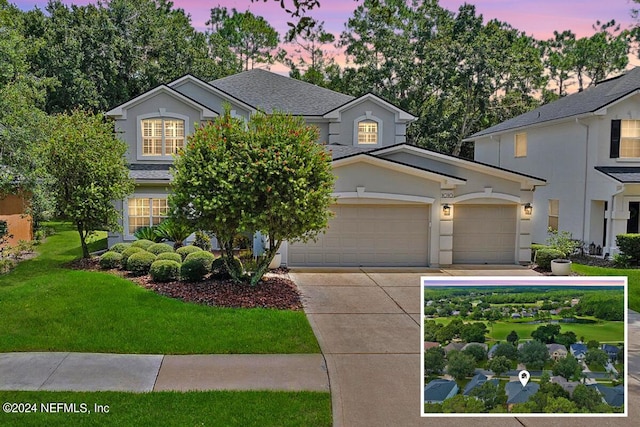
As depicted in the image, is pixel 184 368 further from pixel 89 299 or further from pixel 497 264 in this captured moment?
pixel 497 264

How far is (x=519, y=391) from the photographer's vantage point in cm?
273

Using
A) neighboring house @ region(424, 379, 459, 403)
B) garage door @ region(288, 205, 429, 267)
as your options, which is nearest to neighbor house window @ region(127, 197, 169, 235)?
garage door @ region(288, 205, 429, 267)

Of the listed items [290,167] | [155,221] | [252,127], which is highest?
[252,127]

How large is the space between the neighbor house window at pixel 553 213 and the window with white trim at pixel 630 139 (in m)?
3.10

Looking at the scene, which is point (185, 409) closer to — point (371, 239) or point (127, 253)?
point (127, 253)

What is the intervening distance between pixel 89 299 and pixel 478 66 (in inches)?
1185

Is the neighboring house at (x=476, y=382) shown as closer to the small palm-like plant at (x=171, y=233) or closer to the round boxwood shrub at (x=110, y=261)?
the round boxwood shrub at (x=110, y=261)

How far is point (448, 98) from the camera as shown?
36.2m

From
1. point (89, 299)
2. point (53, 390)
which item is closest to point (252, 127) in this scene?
point (89, 299)

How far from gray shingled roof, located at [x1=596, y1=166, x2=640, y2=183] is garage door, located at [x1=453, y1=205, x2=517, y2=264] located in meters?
3.79

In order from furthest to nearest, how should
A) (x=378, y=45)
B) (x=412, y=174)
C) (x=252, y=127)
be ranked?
(x=378, y=45), (x=412, y=174), (x=252, y=127)

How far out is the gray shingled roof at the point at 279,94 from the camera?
24.5 meters

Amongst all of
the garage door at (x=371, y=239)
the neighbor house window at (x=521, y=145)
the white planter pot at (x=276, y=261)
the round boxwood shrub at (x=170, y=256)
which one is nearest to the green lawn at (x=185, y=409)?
the round boxwood shrub at (x=170, y=256)

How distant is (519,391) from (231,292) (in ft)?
30.8
